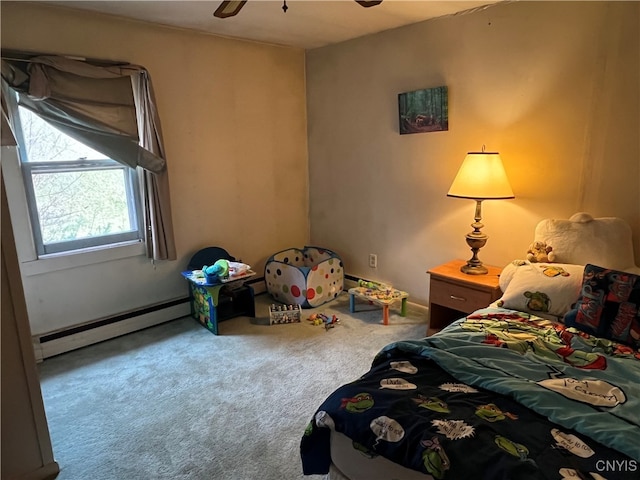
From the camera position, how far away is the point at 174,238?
130 inches

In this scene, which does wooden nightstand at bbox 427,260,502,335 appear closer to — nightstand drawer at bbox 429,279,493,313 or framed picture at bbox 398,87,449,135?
nightstand drawer at bbox 429,279,493,313

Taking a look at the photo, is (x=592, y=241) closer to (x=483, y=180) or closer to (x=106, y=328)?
(x=483, y=180)

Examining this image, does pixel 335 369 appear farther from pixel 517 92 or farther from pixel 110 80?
pixel 110 80

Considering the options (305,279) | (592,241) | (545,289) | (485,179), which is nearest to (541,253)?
(592,241)

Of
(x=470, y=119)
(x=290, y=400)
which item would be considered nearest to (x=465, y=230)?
(x=470, y=119)

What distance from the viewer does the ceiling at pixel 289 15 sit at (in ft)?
8.56

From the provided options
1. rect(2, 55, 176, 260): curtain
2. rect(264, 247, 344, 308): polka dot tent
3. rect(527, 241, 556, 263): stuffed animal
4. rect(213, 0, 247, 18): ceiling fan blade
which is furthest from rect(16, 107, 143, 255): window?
rect(527, 241, 556, 263): stuffed animal

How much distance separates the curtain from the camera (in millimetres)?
2506

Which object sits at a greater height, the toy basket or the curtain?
the curtain

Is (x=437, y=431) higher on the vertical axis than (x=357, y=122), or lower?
lower

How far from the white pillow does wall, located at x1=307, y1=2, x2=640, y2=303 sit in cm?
53

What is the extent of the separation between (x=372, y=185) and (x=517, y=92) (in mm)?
1341

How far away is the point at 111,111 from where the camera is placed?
284 centimetres

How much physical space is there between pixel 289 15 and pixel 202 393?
252cm
